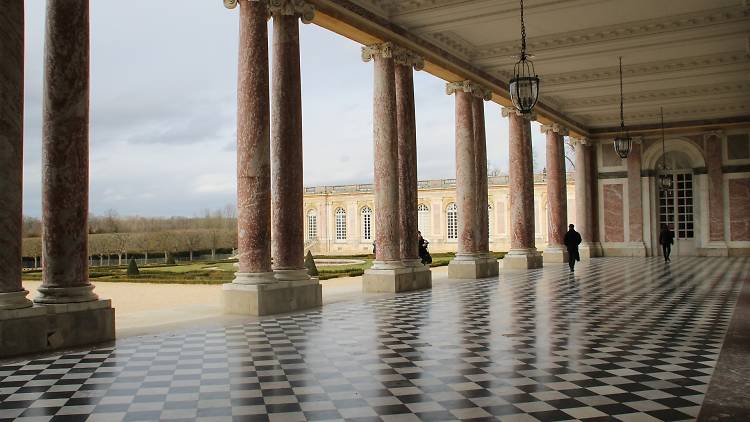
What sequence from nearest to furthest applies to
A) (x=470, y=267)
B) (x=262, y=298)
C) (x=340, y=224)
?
1. (x=262, y=298)
2. (x=470, y=267)
3. (x=340, y=224)

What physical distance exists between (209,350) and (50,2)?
518 centimetres

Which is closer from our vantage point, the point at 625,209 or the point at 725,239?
the point at 725,239

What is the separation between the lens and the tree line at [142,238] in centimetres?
4131

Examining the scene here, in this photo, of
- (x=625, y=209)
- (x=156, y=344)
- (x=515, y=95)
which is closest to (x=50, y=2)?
(x=156, y=344)

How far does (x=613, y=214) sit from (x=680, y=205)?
3.11m

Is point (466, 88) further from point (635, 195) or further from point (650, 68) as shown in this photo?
point (635, 195)

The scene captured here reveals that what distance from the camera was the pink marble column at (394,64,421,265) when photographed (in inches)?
675

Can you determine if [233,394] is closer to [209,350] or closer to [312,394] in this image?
[312,394]

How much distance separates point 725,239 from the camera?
1222 inches

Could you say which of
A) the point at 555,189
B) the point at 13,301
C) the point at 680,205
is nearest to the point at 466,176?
the point at 555,189

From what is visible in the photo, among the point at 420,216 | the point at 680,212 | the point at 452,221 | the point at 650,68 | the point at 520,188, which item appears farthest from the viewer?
the point at 420,216

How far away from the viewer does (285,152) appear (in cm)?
1313

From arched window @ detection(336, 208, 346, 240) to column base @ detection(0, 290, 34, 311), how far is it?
182ft

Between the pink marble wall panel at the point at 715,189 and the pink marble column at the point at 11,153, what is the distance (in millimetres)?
30392
